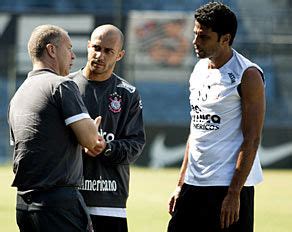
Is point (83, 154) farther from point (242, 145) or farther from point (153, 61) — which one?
point (153, 61)

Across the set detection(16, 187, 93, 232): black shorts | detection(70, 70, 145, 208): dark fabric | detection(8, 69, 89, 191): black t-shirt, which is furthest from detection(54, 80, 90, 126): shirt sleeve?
detection(70, 70, 145, 208): dark fabric

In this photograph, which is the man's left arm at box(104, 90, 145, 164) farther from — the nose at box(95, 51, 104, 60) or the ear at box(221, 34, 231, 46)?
the ear at box(221, 34, 231, 46)

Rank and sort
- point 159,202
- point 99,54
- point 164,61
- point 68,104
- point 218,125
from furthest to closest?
point 164,61, point 159,202, point 99,54, point 218,125, point 68,104

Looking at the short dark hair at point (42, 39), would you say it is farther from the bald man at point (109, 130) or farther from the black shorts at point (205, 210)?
the black shorts at point (205, 210)

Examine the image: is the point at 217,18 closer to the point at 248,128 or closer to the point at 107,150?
the point at 248,128

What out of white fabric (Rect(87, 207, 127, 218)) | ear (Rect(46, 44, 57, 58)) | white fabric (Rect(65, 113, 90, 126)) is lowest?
white fabric (Rect(87, 207, 127, 218))

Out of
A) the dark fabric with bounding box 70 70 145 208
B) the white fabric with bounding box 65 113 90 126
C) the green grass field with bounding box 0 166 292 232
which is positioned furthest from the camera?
the green grass field with bounding box 0 166 292 232

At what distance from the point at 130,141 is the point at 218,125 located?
0.71 metres

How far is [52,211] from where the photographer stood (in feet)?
17.0

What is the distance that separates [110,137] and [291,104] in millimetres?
17355

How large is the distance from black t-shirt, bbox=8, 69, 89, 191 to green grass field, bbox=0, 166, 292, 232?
16.4ft

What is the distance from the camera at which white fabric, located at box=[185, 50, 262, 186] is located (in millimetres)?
5602

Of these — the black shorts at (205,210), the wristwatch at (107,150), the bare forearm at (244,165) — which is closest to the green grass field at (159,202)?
the wristwatch at (107,150)

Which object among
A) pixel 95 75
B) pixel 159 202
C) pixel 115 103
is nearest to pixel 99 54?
pixel 95 75
